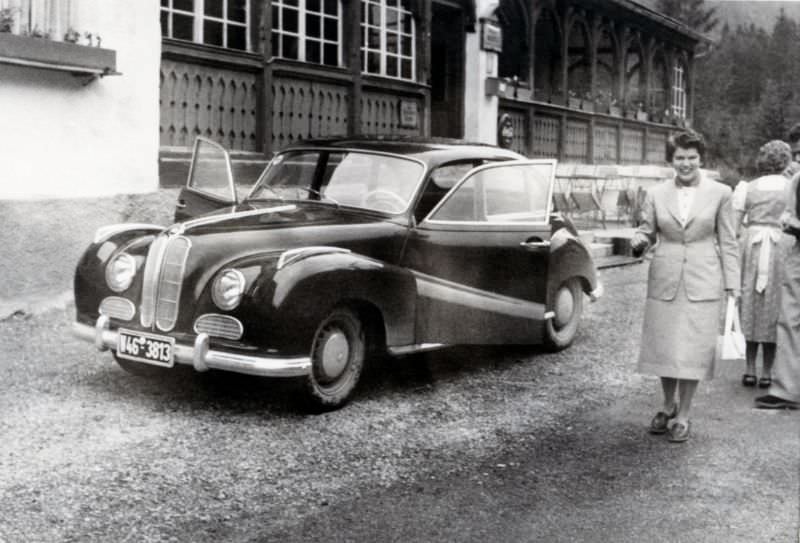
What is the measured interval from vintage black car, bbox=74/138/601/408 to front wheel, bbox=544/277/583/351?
2cm

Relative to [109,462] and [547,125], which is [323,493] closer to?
[109,462]

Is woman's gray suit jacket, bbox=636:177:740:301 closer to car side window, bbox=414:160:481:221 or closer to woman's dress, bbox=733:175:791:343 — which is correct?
→ woman's dress, bbox=733:175:791:343

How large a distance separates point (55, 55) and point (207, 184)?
88.7 inches

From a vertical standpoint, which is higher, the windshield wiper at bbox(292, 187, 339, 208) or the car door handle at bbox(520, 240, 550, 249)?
the windshield wiper at bbox(292, 187, 339, 208)

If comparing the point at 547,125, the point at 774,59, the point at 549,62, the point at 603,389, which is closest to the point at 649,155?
the point at 549,62

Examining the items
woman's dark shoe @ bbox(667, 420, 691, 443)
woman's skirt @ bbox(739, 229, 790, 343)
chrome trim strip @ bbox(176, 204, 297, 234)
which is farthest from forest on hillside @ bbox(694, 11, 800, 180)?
chrome trim strip @ bbox(176, 204, 297, 234)

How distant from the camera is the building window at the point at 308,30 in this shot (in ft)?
35.4

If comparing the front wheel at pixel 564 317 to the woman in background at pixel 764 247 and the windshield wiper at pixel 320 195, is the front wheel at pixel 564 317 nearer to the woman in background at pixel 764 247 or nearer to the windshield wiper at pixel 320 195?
the woman in background at pixel 764 247

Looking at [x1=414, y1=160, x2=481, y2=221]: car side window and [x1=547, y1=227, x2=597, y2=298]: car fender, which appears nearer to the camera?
[x1=414, y1=160, x2=481, y2=221]: car side window

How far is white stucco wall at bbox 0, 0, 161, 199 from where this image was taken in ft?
25.0

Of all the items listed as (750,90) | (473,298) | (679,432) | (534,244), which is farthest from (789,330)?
(750,90)

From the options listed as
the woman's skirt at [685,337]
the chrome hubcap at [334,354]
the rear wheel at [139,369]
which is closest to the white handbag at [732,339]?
the woman's skirt at [685,337]

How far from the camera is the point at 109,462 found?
4.38 meters

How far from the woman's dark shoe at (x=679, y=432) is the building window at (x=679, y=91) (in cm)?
1688
